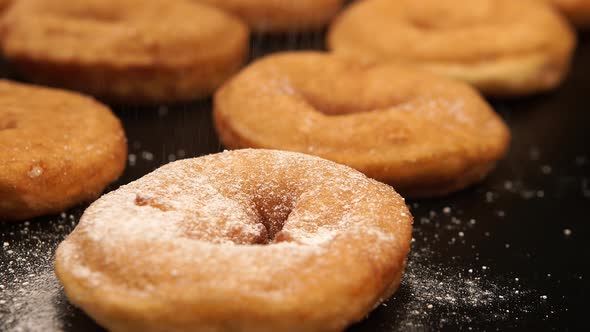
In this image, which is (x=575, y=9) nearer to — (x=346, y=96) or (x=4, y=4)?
(x=346, y=96)

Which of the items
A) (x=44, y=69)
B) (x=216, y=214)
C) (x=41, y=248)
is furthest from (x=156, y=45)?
(x=216, y=214)

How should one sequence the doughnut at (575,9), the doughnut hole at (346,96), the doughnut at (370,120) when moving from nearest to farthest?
1. the doughnut at (370,120)
2. the doughnut hole at (346,96)
3. the doughnut at (575,9)

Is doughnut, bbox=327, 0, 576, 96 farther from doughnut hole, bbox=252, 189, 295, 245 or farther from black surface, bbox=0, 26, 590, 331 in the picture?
doughnut hole, bbox=252, 189, 295, 245

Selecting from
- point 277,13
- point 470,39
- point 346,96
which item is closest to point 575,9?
point 470,39

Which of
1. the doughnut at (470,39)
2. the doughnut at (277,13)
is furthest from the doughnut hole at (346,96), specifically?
the doughnut at (277,13)

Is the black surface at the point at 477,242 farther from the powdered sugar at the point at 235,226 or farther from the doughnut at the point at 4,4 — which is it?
the doughnut at the point at 4,4

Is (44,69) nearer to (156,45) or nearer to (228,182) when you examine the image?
A: (156,45)
